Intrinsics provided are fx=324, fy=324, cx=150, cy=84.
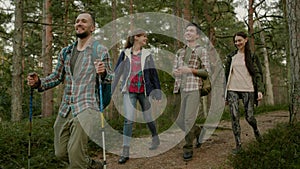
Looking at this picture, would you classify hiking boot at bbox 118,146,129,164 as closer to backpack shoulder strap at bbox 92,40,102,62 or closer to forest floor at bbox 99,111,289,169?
forest floor at bbox 99,111,289,169

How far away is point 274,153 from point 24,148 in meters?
4.77

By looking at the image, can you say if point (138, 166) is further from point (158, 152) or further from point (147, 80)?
point (147, 80)

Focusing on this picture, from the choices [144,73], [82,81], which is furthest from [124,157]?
[82,81]

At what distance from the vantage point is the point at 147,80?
19.3ft

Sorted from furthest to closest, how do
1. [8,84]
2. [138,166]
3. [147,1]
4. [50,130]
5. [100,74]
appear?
[147,1] < [8,84] < [50,130] < [138,166] < [100,74]

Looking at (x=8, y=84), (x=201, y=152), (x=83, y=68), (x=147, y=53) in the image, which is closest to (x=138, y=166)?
(x=201, y=152)

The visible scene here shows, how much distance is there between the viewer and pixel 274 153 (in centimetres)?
493

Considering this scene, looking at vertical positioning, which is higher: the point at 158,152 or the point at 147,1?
the point at 147,1

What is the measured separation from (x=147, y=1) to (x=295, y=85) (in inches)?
394

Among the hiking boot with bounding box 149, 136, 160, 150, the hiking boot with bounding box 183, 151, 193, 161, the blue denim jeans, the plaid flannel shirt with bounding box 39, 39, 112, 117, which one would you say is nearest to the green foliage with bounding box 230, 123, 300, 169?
the hiking boot with bounding box 183, 151, 193, 161

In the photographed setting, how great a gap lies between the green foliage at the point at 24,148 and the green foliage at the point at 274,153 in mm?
3272

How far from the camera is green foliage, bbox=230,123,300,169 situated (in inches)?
185

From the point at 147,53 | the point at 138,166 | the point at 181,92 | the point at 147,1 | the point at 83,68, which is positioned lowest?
the point at 138,166

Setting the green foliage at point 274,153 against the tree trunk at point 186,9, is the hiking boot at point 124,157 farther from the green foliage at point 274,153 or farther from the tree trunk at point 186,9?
the tree trunk at point 186,9
